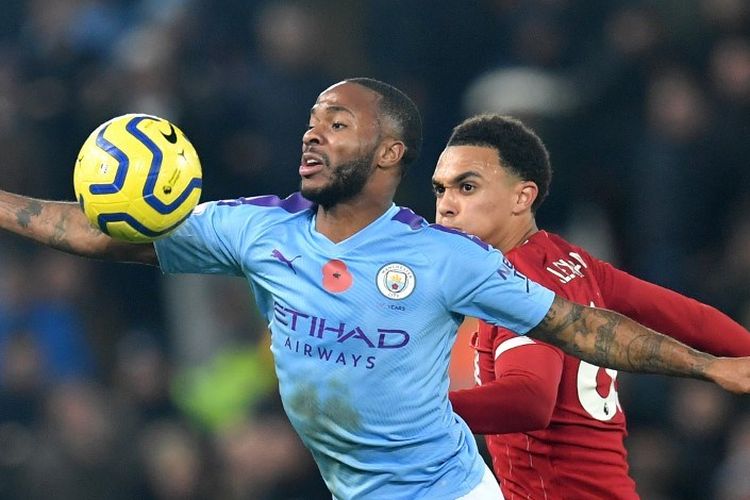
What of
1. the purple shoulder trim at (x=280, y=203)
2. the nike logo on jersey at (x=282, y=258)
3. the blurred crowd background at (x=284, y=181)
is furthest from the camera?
the blurred crowd background at (x=284, y=181)

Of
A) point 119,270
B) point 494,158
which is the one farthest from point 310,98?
point 494,158

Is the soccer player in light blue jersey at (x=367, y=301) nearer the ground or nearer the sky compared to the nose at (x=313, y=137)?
nearer the ground

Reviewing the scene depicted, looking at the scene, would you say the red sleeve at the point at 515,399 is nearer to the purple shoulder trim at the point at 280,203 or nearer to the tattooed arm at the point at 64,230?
the purple shoulder trim at the point at 280,203

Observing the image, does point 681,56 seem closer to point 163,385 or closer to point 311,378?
point 163,385

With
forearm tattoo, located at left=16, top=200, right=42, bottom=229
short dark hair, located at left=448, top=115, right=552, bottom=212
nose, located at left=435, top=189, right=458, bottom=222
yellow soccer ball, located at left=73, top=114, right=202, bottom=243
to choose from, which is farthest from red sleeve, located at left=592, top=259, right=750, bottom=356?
forearm tattoo, located at left=16, top=200, right=42, bottom=229

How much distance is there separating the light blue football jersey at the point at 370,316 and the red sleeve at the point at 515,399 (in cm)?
9

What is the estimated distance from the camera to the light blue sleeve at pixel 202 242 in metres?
4.67

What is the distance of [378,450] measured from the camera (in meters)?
4.62

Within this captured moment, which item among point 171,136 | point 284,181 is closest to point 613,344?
point 171,136

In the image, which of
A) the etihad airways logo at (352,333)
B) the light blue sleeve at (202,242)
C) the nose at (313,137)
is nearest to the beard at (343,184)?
the nose at (313,137)

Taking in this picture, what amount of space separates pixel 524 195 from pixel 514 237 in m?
0.18

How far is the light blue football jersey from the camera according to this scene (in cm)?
454

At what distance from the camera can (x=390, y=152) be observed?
480cm

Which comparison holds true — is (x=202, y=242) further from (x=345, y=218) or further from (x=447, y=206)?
(x=447, y=206)
